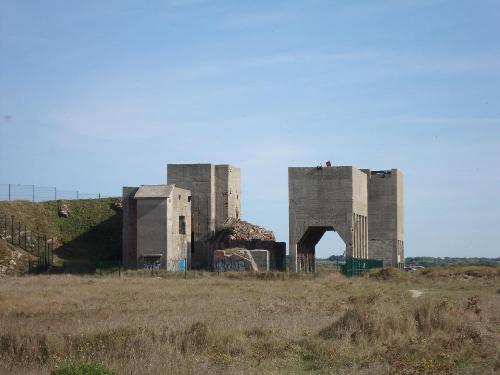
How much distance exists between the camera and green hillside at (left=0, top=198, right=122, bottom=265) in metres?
71.9

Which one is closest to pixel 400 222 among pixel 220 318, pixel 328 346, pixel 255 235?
pixel 255 235

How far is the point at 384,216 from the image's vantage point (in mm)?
82625

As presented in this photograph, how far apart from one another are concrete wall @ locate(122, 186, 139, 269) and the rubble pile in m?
8.71

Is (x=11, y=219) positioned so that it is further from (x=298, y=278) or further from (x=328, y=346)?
(x=328, y=346)

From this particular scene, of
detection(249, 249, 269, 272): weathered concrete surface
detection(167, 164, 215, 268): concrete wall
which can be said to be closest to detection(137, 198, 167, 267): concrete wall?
detection(249, 249, 269, 272): weathered concrete surface

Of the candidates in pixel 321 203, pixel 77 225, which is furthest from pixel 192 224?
pixel 321 203

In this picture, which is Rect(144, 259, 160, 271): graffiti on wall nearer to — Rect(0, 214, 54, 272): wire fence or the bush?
Rect(0, 214, 54, 272): wire fence

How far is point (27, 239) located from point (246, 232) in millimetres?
18205

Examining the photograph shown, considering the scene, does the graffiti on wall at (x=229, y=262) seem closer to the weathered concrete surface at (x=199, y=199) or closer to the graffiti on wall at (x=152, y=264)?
the graffiti on wall at (x=152, y=264)

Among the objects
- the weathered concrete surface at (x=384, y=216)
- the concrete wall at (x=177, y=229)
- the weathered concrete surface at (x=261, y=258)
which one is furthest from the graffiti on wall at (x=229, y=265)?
the weathered concrete surface at (x=384, y=216)

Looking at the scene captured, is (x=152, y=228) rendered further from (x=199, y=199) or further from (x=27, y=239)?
(x=27, y=239)

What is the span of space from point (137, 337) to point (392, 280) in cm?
3751

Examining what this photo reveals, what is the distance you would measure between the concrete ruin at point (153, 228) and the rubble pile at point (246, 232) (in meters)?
5.41

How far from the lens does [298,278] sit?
5656 centimetres
